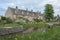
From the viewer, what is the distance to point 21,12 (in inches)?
3290

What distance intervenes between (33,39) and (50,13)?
60.1 m

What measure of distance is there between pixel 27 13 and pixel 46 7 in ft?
69.0

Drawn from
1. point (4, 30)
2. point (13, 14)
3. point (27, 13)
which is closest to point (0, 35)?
point (4, 30)

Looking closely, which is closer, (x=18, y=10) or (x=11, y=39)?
(x=11, y=39)

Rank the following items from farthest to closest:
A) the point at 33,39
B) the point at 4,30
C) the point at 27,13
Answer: the point at 27,13 < the point at 4,30 < the point at 33,39

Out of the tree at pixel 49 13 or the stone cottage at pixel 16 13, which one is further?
the stone cottage at pixel 16 13

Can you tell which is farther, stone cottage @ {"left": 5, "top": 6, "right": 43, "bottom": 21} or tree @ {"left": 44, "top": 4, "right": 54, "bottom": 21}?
stone cottage @ {"left": 5, "top": 6, "right": 43, "bottom": 21}

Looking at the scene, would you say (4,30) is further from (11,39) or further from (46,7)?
(46,7)

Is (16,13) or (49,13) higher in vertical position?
(49,13)

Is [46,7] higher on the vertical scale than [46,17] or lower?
higher

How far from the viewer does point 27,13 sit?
285ft

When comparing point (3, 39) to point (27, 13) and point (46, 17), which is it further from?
point (27, 13)

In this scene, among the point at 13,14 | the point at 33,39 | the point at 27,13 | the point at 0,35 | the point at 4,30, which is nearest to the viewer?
the point at 33,39

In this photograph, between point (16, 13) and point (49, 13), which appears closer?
point (49, 13)
